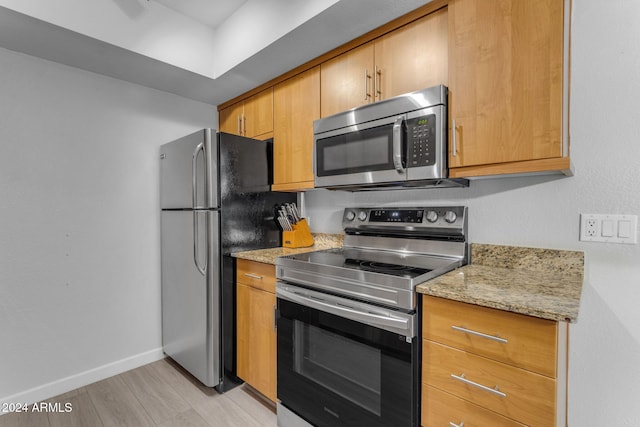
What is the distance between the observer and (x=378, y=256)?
71.1 inches

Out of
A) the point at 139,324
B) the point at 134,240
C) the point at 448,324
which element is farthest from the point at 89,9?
the point at 448,324

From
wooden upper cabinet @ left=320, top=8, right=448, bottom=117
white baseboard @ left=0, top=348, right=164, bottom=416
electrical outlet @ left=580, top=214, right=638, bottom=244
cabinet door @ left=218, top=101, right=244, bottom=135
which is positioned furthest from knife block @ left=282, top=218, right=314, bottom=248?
electrical outlet @ left=580, top=214, right=638, bottom=244

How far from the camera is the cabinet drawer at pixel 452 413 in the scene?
1012 millimetres

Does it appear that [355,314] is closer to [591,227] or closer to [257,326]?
[257,326]

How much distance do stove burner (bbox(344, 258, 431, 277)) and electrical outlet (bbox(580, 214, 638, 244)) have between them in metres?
0.67

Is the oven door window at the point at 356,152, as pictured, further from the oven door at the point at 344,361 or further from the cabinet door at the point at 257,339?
the cabinet door at the point at 257,339

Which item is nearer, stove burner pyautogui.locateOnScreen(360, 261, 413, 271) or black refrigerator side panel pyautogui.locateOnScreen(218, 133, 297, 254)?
stove burner pyautogui.locateOnScreen(360, 261, 413, 271)

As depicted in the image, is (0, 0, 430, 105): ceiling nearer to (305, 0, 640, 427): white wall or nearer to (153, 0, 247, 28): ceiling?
(153, 0, 247, 28): ceiling

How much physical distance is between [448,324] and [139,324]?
2.34 metres

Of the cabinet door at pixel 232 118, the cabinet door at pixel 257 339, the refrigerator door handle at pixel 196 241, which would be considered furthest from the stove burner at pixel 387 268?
the cabinet door at pixel 232 118

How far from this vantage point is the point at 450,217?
5.39 feet

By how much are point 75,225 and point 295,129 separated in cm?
165

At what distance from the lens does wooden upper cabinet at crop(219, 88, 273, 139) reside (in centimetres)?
230

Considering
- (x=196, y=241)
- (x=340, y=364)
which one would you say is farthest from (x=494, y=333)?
(x=196, y=241)
